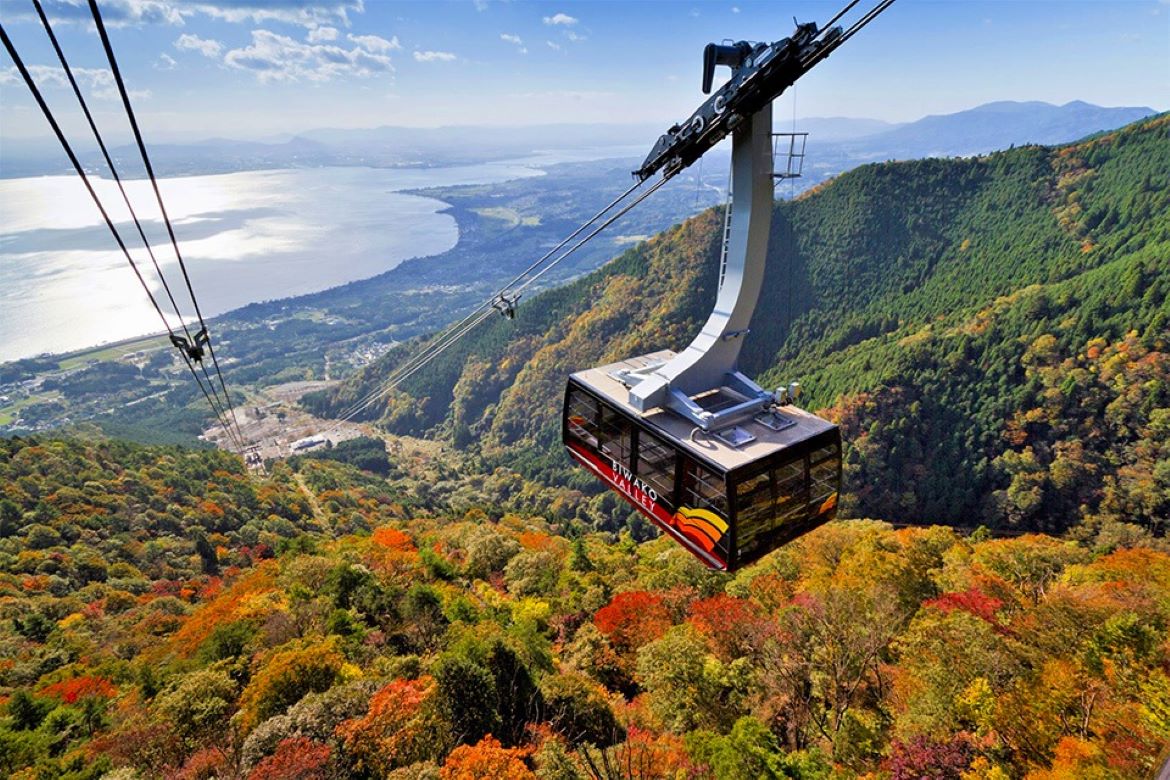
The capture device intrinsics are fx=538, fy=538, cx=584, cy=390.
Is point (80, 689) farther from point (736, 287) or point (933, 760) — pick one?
point (933, 760)

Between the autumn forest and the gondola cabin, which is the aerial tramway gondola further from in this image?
the autumn forest

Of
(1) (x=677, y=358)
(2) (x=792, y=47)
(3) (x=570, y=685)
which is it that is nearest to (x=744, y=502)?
(1) (x=677, y=358)

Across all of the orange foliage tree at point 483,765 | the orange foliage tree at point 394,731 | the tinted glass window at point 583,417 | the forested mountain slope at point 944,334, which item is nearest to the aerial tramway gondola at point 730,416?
the tinted glass window at point 583,417

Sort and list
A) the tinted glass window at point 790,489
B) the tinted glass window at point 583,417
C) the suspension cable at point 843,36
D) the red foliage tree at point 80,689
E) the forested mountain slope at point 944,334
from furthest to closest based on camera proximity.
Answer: the forested mountain slope at point 944,334, the red foliage tree at point 80,689, the tinted glass window at point 583,417, the tinted glass window at point 790,489, the suspension cable at point 843,36

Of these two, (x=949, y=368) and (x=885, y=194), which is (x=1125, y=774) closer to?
(x=949, y=368)

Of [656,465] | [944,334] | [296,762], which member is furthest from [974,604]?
[944,334]

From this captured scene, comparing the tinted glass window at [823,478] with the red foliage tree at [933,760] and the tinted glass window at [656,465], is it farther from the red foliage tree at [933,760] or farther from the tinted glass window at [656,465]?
the red foliage tree at [933,760]
